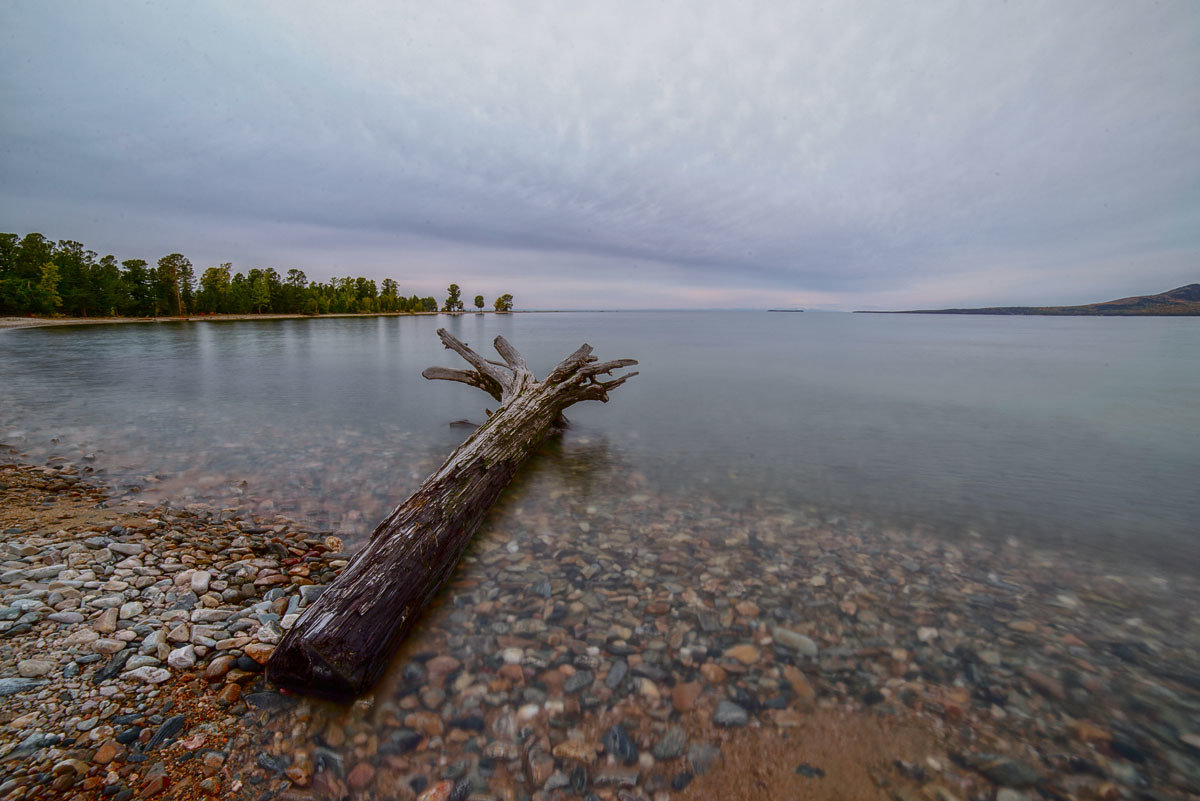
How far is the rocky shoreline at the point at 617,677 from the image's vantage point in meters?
2.28

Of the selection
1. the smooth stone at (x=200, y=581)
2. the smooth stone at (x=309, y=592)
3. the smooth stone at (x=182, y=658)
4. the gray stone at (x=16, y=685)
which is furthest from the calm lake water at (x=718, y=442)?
the gray stone at (x=16, y=685)

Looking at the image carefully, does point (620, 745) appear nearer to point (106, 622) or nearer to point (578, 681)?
point (578, 681)

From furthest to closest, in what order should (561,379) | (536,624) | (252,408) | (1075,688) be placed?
(252,408), (561,379), (536,624), (1075,688)

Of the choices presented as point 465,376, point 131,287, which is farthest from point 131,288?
point 465,376

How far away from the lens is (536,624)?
3.44m

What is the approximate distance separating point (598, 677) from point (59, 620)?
3.64 meters

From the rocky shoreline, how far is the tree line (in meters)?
84.7

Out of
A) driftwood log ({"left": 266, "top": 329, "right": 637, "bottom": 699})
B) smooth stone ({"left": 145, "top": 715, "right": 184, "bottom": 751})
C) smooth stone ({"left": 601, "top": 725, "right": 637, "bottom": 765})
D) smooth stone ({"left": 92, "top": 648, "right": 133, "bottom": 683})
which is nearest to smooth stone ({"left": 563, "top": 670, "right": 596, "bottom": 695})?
smooth stone ({"left": 601, "top": 725, "right": 637, "bottom": 765})

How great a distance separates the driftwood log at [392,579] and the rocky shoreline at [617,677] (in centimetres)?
16

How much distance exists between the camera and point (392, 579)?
3137 mm

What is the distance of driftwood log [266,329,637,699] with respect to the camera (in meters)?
2.65

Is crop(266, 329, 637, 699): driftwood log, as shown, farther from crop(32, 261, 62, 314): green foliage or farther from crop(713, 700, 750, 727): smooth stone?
crop(32, 261, 62, 314): green foliage

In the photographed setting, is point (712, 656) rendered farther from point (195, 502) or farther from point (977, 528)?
point (195, 502)

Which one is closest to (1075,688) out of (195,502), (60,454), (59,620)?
(59,620)
